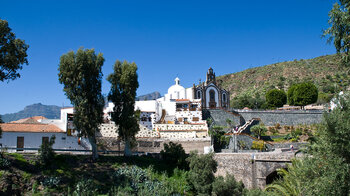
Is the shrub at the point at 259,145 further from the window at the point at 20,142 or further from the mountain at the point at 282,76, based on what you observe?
the mountain at the point at 282,76

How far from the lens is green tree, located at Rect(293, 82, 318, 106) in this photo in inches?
2311

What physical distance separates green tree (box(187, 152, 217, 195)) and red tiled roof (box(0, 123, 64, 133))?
42.8 ft

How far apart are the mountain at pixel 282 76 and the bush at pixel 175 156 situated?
2287 inches

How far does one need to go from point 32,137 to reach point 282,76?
81.8 meters

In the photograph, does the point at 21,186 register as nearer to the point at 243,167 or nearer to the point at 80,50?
the point at 80,50

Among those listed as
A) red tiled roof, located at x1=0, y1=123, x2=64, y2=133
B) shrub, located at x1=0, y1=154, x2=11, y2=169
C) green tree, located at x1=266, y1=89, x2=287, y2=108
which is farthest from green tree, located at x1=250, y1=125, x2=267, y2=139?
shrub, located at x1=0, y1=154, x2=11, y2=169

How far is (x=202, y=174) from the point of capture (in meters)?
25.3

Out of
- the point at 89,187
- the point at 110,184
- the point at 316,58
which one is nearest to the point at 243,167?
the point at 110,184

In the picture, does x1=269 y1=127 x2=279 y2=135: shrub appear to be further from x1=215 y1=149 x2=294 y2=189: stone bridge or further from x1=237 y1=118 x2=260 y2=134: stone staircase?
x1=215 y1=149 x2=294 y2=189: stone bridge

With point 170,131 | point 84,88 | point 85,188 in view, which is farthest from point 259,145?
point 85,188

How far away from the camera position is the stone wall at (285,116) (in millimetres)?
47000

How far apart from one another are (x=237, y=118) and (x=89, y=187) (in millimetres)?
28177

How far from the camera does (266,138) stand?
41062mm

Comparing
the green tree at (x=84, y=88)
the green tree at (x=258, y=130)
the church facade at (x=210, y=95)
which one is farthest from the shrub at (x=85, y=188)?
the church facade at (x=210, y=95)
